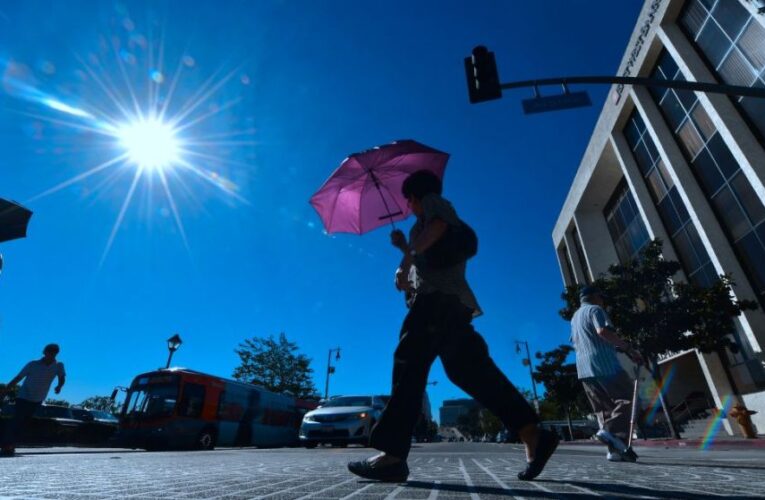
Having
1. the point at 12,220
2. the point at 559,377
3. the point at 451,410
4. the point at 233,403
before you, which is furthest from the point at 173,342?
the point at 451,410

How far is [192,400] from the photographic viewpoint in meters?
12.9

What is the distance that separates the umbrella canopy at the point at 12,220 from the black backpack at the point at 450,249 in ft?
19.7

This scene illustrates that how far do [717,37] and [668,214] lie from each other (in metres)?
8.22

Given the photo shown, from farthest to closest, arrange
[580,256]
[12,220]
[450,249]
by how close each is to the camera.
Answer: [580,256] → [12,220] → [450,249]

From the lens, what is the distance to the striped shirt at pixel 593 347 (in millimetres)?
4125

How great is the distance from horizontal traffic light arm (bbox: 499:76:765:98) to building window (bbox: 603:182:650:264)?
760 inches

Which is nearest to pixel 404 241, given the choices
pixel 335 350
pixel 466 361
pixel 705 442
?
pixel 466 361

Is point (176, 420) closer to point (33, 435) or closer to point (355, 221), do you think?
point (33, 435)

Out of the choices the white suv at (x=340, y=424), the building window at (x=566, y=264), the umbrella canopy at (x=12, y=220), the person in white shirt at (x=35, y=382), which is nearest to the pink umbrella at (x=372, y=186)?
the umbrella canopy at (x=12, y=220)

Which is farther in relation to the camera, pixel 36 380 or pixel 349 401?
pixel 349 401

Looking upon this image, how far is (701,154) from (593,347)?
17.9 m

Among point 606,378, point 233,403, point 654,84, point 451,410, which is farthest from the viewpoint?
point 451,410

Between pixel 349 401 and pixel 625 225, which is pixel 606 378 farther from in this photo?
pixel 625 225

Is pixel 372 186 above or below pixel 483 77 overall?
below
